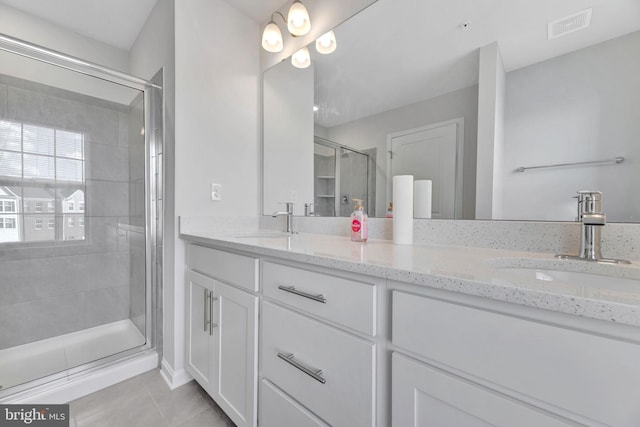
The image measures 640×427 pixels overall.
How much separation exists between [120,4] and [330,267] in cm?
242

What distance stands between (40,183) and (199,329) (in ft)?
4.72

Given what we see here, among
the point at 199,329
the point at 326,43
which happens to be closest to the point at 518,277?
the point at 199,329

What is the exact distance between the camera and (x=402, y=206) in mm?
1090

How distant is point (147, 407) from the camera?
1.34 meters

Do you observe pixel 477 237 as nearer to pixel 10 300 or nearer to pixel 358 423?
pixel 358 423

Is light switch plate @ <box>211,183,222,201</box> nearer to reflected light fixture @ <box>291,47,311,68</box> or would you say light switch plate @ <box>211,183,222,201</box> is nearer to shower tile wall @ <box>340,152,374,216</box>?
shower tile wall @ <box>340,152,374,216</box>

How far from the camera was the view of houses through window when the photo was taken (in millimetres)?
1586

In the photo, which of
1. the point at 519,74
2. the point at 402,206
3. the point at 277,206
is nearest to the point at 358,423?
the point at 402,206

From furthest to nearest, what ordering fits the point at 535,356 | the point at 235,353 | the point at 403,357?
1. the point at 235,353
2. the point at 403,357
3. the point at 535,356

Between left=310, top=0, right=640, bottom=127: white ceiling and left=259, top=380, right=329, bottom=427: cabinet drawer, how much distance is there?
50.8 inches

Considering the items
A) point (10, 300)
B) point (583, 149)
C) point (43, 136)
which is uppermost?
point (43, 136)

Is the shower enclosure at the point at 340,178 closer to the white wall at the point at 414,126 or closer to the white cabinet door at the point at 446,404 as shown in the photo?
the white wall at the point at 414,126

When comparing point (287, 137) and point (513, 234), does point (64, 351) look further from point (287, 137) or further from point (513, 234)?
point (513, 234)

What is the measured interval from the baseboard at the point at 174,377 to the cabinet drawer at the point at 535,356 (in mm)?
1505
